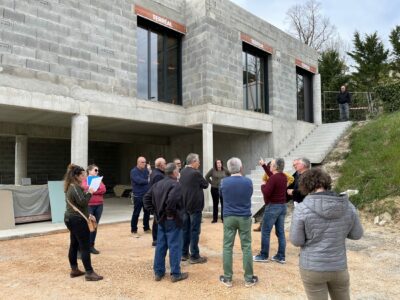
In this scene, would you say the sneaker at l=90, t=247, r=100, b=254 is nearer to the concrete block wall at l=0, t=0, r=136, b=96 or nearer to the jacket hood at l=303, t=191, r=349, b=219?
the jacket hood at l=303, t=191, r=349, b=219

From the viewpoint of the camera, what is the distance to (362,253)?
6082 millimetres

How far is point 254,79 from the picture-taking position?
1373 centimetres

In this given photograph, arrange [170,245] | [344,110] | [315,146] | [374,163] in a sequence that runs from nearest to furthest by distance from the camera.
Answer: [170,245]
[374,163]
[315,146]
[344,110]

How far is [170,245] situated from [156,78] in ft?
25.7

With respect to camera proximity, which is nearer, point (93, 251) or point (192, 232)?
point (192, 232)

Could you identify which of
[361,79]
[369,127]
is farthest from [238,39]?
[361,79]

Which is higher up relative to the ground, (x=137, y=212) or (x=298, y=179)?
(x=298, y=179)

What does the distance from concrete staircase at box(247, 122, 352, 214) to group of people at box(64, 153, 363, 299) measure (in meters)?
5.62

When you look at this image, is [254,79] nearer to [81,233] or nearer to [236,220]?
[236,220]

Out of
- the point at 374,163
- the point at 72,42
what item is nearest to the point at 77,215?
the point at 72,42

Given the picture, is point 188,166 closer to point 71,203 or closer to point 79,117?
point 71,203

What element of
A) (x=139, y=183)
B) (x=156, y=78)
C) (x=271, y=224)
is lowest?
(x=271, y=224)

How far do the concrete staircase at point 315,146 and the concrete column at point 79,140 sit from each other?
205 inches

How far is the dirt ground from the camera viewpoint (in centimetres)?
408
